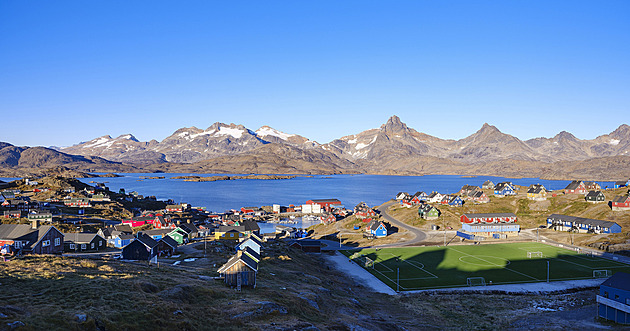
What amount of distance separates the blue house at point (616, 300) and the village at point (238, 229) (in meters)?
33.8

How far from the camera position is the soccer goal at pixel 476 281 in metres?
52.9

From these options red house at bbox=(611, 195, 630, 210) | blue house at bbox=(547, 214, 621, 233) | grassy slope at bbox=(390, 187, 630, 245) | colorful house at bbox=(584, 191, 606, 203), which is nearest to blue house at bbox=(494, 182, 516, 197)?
grassy slope at bbox=(390, 187, 630, 245)

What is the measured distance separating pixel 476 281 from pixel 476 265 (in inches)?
398

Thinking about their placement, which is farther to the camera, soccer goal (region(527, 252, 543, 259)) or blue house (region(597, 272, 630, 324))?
soccer goal (region(527, 252, 543, 259))

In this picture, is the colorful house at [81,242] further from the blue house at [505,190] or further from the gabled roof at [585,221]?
the blue house at [505,190]

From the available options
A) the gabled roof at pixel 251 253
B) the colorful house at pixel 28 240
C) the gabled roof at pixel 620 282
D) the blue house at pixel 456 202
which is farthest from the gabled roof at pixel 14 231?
the blue house at pixel 456 202

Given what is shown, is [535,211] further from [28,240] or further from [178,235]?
[28,240]

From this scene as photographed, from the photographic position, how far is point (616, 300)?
118 ft

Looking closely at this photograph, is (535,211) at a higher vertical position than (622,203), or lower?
lower

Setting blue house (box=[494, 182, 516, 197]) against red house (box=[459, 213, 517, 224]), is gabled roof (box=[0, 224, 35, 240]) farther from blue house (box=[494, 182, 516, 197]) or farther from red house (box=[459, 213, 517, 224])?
blue house (box=[494, 182, 516, 197])

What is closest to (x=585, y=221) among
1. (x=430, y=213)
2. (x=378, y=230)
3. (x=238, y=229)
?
(x=430, y=213)

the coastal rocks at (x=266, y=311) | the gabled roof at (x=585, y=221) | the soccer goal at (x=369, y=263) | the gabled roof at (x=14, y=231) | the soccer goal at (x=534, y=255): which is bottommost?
the soccer goal at (x=369, y=263)

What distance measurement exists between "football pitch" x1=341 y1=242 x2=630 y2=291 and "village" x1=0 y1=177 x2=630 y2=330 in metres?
7.75

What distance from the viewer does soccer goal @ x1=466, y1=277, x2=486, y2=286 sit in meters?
52.9
